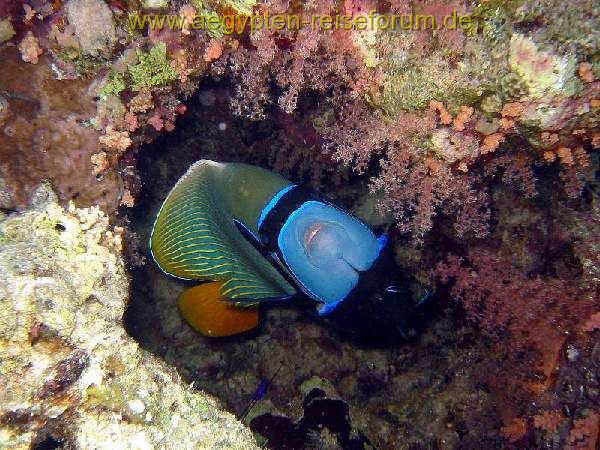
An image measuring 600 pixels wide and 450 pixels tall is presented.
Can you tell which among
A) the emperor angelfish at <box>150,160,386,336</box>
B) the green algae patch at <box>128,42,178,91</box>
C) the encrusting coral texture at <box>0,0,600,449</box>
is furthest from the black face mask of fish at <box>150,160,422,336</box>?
the green algae patch at <box>128,42,178,91</box>

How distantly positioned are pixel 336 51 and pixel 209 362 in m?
3.45

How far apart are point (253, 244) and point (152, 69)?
1495mm

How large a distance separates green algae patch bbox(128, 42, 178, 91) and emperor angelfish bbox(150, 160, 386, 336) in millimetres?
941

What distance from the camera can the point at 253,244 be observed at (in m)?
3.47

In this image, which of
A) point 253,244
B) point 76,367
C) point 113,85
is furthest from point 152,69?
point 76,367

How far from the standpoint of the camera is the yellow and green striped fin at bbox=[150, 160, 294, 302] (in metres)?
3.38

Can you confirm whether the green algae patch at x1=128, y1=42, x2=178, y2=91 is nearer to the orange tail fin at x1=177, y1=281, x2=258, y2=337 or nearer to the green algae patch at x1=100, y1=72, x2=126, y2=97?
the green algae patch at x1=100, y1=72, x2=126, y2=97

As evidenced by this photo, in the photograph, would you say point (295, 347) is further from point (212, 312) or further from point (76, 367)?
point (76, 367)

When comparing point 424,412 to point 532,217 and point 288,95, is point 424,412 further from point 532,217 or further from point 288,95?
A: point 288,95

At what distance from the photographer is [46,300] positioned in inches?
82.3

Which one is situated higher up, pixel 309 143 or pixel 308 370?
pixel 309 143

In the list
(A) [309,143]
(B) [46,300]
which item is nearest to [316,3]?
(A) [309,143]

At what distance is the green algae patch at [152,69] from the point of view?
2.78m

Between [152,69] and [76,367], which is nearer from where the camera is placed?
[76,367]
